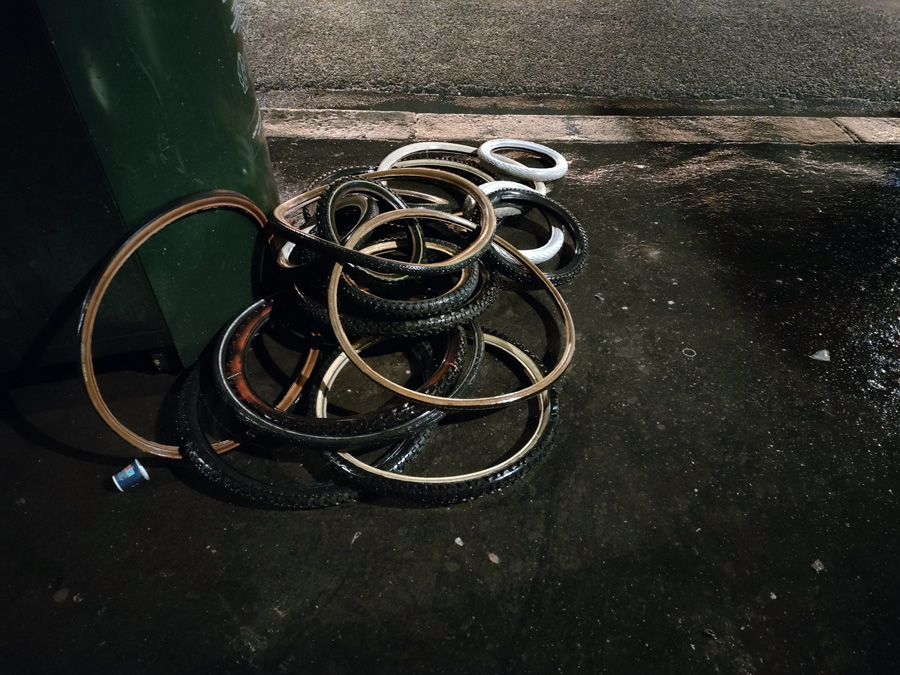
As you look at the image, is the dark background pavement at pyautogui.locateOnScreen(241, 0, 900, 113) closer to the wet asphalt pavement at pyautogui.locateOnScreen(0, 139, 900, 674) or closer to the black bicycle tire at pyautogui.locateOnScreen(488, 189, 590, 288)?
the black bicycle tire at pyautogui.locateOnScreen(488, 189, 590, 288)

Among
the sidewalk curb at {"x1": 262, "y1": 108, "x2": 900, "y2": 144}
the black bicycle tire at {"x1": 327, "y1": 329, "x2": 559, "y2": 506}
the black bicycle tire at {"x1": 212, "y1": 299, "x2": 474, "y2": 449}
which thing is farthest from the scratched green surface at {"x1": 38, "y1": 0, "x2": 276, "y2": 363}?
the sidewalk curb at {"x1": 262, "y1": 108, "x2": 900, "y2": 144}

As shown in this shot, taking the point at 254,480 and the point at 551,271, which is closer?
the point at 254,480

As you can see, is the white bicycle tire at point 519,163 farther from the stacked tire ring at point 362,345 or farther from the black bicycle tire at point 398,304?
the black bicycle tire at point 398,304

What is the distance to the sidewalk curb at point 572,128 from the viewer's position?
174 inches

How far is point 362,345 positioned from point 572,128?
2.92 m

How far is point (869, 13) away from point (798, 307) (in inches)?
234

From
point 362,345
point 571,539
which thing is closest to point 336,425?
point 362,345

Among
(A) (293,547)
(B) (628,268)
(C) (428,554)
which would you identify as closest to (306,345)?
(A) (293,547)

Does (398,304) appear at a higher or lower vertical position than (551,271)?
higher

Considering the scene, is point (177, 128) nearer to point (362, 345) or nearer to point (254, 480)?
point (362, 345)

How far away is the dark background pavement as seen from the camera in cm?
520

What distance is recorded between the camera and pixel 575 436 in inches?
97.4

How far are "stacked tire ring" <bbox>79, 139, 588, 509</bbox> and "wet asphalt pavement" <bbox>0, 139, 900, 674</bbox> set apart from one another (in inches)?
5.0

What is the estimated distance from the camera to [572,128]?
15.1ft
